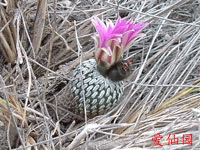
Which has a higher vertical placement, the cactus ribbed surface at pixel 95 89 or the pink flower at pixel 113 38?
the pink flower at pixel 113 38

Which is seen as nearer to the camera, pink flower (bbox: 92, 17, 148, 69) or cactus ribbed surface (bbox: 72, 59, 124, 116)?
pink flower (bbox: 92, 17, 148, 69)

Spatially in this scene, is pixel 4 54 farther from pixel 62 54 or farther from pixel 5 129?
pixel 5 129

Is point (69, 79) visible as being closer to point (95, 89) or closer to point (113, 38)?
point (95, 89)

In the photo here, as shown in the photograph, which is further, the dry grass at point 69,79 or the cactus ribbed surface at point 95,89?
the cactus ribbed surface at point 95,89

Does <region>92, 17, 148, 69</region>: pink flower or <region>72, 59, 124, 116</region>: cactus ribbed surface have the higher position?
<region>92, 17, 148, 69</region>: pink flower

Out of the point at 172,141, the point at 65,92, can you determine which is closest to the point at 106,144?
the point at 172,141

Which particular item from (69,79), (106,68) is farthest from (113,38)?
(69,79)
